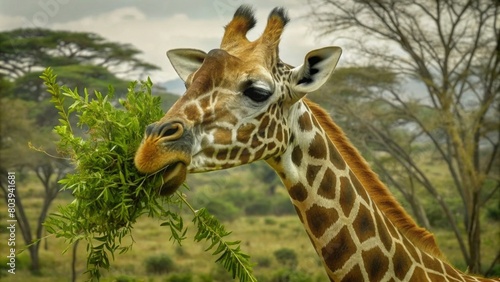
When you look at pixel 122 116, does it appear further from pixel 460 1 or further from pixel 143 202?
pixel 460 1

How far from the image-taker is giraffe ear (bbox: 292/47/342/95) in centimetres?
410

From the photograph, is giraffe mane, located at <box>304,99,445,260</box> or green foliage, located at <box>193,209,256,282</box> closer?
green foliage, located at <box>193,209,256,282</box>

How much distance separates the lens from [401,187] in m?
22.3

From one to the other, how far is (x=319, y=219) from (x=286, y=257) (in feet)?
78.3

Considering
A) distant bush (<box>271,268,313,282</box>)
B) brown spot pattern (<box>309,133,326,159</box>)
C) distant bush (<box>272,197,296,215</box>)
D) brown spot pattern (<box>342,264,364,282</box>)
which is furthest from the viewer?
distant bush (<box>272,197,296,215</box>)

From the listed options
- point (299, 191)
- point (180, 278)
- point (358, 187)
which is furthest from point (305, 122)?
point (180, 278)

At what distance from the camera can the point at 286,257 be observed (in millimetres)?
27719

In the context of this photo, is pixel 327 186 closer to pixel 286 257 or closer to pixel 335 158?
pixel 335 158

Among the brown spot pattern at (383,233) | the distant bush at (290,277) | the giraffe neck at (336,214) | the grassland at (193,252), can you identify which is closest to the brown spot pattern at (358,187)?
the giraffe neck at (336,214)

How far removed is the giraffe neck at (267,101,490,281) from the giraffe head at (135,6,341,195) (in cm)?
14

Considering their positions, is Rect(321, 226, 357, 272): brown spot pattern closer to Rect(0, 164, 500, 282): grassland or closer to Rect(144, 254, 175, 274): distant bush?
Rect(0, 164, 500, 282): grassland

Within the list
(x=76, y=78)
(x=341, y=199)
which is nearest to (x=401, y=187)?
(x=76, y=78)

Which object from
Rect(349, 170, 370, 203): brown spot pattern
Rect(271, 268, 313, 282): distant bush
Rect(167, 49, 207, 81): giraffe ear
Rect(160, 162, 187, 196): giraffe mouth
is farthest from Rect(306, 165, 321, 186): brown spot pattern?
Rect(271, 268, 313, 282): distant bush

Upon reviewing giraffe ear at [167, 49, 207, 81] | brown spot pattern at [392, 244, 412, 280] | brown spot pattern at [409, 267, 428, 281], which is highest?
giraffe ear at [167, 49, 207, 81]
